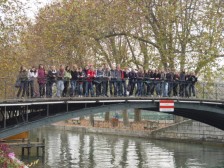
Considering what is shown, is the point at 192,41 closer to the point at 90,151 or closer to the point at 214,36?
the point at 214,36

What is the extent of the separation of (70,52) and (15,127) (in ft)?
66.5

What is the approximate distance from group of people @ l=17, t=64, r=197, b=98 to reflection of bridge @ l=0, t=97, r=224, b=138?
0.51m

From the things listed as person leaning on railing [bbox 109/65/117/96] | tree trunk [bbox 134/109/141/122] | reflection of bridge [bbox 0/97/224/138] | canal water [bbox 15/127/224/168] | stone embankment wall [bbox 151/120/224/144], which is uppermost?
person leaning on railing [bbox 109/65/117/96]

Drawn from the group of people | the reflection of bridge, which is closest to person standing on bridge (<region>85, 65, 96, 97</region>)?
the group of people

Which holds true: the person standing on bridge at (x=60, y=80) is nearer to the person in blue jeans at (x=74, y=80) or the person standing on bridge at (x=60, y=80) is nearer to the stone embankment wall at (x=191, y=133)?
the person in blue jeans at (x=74, y=80)

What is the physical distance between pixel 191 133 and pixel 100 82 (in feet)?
61.3

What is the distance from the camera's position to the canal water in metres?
31.7

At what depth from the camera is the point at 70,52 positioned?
1663 inches

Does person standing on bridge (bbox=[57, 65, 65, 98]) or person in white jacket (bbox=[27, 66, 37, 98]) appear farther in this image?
person standing on bridge (bbox=[57, 65, 65, 98])

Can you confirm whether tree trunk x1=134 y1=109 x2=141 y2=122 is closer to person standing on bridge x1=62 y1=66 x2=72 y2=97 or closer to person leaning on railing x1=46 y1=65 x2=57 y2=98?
person standing on bridge x1=62 y1=66 x2=72 y2=97

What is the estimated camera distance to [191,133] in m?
43.3

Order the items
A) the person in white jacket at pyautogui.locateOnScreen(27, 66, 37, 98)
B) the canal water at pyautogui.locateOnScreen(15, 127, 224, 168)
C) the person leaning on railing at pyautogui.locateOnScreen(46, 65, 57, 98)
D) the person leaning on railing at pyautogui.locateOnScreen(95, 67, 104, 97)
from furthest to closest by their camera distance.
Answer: the canal water at pyautogui.locateOnScreen(15, 127, 224, 168) < the person leaning on railing at pyautogui.locateOnScreen(95, 67, 104, 97) < the person leaning on railing at pyautogui.locateOnScreen(46, 65, 57, 98) < the person in white jacket at pyautogui.locateOnScreen(27, 66, 37, 98)

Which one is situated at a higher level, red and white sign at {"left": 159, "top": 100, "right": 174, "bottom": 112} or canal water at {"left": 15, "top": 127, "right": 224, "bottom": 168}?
red and white sign at {"left": 159, "top": 100, "right": 174, "bottom": 112}

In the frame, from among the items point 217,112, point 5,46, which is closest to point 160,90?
point 217,112
